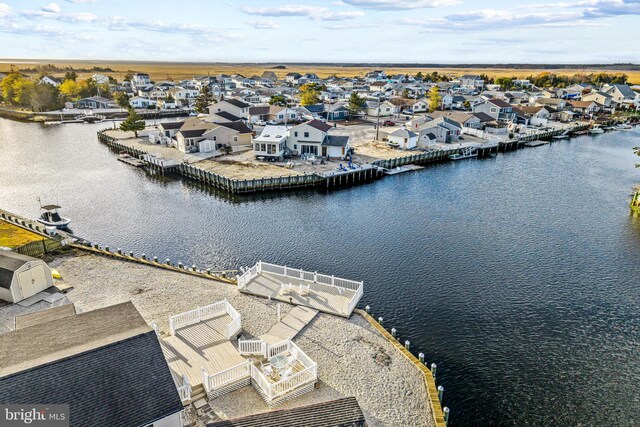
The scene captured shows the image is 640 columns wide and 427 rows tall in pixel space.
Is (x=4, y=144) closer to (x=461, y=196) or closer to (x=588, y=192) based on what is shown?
(x=461, y=196)

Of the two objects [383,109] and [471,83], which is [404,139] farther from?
[471,83]

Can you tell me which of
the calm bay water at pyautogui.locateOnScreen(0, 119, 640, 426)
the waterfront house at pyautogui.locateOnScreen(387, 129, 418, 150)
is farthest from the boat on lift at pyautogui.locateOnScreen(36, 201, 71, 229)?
the waterfront house at pyautogui.locateOnScreen(387, 129, 418, 150)

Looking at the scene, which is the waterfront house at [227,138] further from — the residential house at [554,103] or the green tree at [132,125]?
the residential house at [554,103]

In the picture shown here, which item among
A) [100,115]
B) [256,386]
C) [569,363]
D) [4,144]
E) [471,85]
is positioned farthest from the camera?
[471,85]

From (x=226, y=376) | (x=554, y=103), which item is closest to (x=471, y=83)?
(x=554, y=103)

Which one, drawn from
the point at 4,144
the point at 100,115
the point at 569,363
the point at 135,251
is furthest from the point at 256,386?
the point at 100,115

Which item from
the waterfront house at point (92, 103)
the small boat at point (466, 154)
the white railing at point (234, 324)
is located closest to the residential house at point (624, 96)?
the small boat at point (466, 154)
